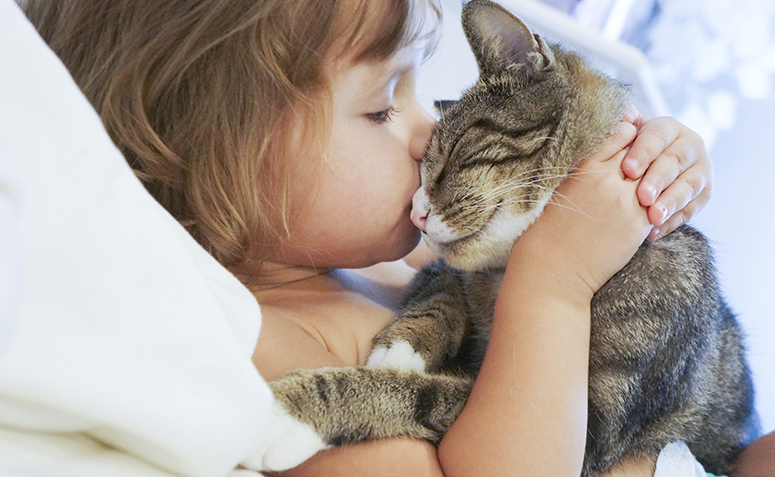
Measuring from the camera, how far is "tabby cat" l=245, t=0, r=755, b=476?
885mm

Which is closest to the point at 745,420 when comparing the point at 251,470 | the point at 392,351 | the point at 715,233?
the point at 392,351

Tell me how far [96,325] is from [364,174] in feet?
1.81

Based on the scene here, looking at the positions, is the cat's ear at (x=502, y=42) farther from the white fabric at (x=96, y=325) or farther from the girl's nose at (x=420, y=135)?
the white fabric at (x=96, y=325)

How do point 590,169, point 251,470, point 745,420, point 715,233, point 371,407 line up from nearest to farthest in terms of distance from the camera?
point 251,470
point 371,407
point 590,169
point 745,420
point 715,233

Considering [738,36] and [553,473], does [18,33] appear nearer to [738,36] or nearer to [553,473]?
[553,473]

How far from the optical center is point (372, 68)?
3.13ft

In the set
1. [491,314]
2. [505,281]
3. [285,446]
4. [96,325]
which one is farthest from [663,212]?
[96,325]

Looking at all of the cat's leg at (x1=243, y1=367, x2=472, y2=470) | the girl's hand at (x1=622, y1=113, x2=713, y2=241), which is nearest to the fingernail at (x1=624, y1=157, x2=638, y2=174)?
the girl's hand at (x1=622, y1=113, x2=713, y2=241)

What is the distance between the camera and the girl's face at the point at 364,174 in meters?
0.97

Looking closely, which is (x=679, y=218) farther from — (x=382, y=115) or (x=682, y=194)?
(x=382, y=115)

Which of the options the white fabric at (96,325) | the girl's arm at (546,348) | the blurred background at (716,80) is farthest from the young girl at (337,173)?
the blurred background at (716,80)

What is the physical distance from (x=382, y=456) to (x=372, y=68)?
60 centimetres

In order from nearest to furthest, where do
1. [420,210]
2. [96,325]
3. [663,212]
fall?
1. [96,325]
2. [663,212]
3. [420,210]

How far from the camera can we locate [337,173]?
0.98 m
